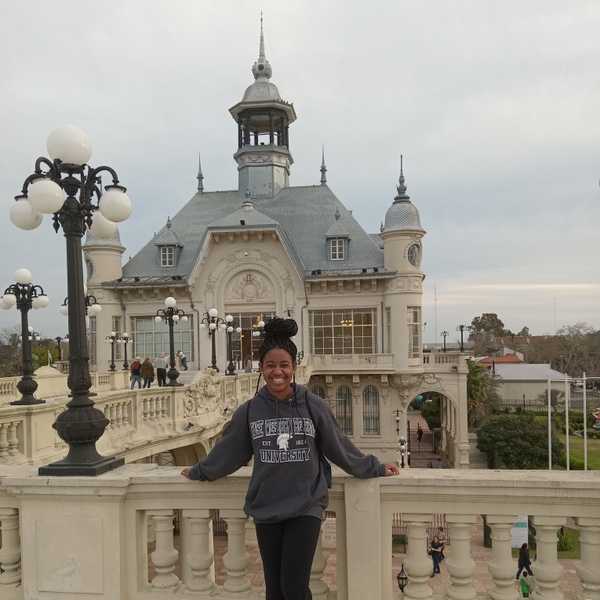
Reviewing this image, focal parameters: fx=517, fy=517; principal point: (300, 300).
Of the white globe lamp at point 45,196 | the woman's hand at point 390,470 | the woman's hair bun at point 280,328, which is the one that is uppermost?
the white globe lamp at point 45,196

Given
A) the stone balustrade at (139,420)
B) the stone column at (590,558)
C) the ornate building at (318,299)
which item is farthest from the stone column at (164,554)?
the ornate building at (318,299)

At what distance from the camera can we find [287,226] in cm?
3338

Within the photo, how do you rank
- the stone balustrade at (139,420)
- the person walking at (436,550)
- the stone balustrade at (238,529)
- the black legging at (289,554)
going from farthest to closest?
the stone balustrade at (139,420) < the person walking at (436,550) < the stone balustrade at (238,529) < the black legging at (289,554)

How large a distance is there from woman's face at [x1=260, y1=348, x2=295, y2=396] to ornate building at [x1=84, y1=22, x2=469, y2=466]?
25.0 meters

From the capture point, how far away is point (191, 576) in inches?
148

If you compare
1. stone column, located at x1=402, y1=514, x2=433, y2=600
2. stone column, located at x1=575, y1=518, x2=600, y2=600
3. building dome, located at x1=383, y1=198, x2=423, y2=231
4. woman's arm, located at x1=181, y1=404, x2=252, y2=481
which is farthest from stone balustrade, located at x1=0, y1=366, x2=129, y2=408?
building dome, located at x1=383, y1=198, x2=423, y2=231

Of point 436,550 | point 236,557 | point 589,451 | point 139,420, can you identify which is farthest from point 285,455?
point 589,451

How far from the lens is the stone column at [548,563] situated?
3314mm

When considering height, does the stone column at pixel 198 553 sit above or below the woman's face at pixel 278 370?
below

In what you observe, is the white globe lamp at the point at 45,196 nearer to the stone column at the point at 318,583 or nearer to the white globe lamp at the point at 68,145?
the white globe lamp at the point at 68,145

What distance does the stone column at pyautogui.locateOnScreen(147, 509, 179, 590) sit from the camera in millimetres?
3754

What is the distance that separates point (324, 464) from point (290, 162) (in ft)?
121

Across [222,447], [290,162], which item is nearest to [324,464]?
[222,447]

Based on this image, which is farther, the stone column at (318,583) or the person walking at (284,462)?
the stone column at (318,583)
